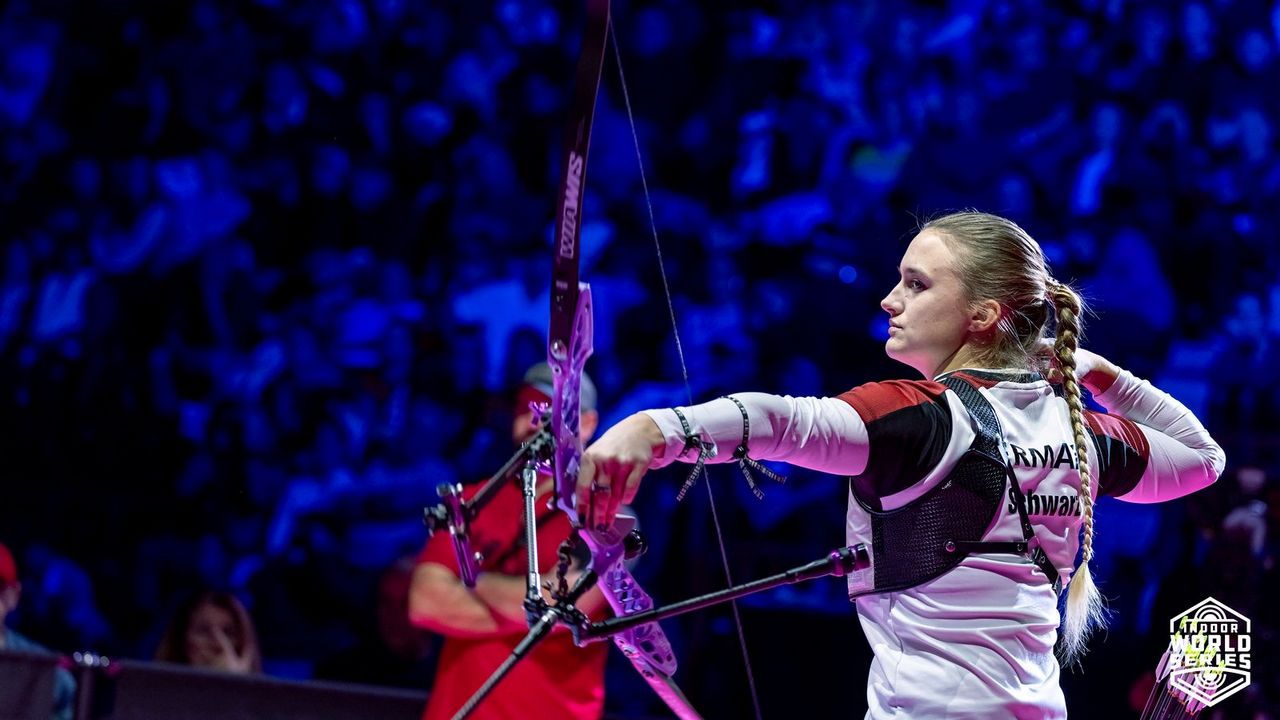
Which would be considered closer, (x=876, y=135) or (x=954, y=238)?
(x=954, y=238)

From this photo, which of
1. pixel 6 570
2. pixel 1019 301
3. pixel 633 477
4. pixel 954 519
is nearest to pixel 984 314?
pixel 1019 301

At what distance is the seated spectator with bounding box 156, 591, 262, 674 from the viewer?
4.14 m

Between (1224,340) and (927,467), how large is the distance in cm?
359

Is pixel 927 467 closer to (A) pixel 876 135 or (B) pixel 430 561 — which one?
(B) pixel 430 561

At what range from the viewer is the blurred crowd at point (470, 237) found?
476 centimetres

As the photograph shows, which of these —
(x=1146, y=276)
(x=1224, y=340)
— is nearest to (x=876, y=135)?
(x=1146, y=276)

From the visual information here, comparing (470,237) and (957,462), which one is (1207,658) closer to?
(957,462)

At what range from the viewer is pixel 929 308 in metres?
1.71

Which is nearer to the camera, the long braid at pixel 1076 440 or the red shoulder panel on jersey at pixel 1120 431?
the long braid at pixel 1076 440

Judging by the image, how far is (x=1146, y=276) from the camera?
4.69 meters

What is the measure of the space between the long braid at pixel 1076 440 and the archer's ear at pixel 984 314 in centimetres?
10

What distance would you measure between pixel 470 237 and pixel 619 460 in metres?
4.10

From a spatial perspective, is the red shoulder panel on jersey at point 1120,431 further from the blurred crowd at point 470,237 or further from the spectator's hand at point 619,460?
the blurred crowd at point 470,237

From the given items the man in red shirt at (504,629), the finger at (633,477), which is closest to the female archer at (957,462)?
the finger at (633,477)
